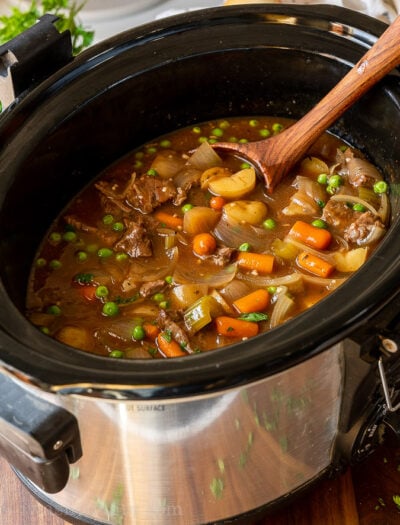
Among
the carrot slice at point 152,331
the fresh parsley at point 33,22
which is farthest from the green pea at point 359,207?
the fresh parsley at point 33,22

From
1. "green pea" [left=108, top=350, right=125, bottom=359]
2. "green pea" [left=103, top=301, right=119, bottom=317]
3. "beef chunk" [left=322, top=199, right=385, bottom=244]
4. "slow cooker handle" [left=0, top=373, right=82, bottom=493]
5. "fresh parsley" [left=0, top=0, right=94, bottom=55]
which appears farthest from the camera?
"fresh parsley" [left=0, top=0, right=94, bottom=55]

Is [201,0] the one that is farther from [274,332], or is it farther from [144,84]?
[274,332]

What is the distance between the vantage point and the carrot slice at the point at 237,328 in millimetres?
2410

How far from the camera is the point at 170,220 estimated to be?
2.82m

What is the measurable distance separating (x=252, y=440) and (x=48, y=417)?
24.0 inches

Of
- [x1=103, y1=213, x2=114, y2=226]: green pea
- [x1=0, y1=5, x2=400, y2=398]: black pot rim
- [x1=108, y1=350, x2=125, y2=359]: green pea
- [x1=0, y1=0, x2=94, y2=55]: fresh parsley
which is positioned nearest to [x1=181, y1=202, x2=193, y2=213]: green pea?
[x1=103, y1=213, x2=114, y2=226]: green pea

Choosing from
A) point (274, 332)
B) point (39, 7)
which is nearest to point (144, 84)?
point (274, 332)

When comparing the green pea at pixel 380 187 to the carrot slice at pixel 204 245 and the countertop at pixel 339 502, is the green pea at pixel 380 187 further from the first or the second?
the countertop at pixel 339 502

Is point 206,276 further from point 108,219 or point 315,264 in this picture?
point 108,219

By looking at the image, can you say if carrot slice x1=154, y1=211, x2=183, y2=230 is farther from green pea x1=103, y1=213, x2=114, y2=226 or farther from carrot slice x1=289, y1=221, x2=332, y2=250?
carrot slice x1=289, y1=221, x2=332, y2=250

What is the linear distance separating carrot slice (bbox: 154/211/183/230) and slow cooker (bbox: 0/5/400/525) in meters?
0.34

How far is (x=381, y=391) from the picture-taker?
2.21m

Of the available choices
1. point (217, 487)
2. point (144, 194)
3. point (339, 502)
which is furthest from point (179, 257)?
point (339, 502)

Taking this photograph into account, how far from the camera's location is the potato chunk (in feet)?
9.25
